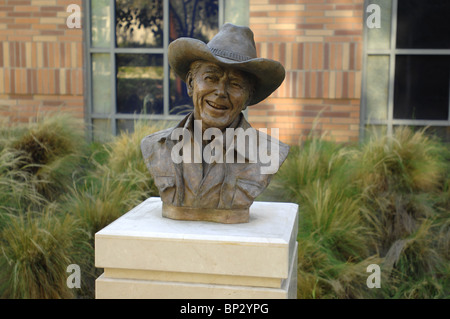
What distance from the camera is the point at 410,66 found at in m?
6.03

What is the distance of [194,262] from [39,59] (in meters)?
4.40

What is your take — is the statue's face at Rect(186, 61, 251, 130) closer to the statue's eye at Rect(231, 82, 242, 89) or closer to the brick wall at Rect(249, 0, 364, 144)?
the statue's eye at Rect(231, 82, 242, 89)

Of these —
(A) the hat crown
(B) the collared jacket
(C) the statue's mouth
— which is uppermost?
(A) the hat crown

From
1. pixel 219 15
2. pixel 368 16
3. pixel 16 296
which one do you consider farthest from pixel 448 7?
pixel 16 296

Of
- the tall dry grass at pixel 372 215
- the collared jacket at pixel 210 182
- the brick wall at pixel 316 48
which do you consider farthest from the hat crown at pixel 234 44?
the brick wall at pixel 316 48

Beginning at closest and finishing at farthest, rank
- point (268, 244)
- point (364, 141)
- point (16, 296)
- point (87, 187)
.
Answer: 1. point (268, 244)
2. point (16, 296)
3. point (87, 187)
4. point (364, 141)

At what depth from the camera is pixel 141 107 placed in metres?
6.45

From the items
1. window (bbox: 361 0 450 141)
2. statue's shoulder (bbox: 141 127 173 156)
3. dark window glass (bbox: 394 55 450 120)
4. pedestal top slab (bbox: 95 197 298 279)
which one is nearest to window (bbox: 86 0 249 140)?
window (bbox: 361 0 450 141)

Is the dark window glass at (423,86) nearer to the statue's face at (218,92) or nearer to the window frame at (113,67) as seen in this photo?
the window frame at (113,67)

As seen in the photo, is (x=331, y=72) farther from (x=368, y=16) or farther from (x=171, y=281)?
(x=171, y=281)

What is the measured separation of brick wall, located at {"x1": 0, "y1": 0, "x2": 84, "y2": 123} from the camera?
20.2ft

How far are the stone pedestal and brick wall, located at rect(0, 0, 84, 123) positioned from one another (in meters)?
3.65

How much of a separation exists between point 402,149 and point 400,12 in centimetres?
190

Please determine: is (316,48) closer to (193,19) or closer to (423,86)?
(423,86)
